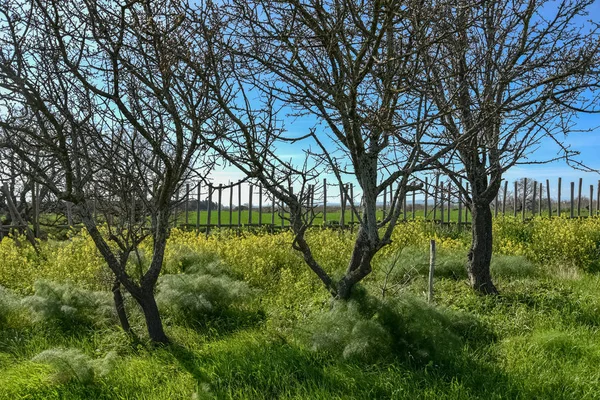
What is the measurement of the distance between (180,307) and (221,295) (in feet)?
1.31

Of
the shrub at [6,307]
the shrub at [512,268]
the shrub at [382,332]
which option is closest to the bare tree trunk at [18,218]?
the shrub at [6,307]

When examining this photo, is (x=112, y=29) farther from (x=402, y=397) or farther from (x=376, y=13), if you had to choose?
(x=402, y=397)

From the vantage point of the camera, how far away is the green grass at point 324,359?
270cm

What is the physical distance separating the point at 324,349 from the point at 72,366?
1.69 m

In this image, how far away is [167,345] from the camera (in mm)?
3383

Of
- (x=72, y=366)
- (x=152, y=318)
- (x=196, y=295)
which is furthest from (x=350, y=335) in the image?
(x=72, y=366)

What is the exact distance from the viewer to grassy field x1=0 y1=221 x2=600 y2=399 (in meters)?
2.74

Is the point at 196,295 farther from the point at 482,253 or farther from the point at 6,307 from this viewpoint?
the point at 482,253

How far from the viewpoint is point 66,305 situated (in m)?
3.90

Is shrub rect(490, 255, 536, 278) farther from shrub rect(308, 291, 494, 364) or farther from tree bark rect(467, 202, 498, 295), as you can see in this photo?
shrub rect(308, 291, 494, 364)

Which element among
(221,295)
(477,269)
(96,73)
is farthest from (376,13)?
(477,269)

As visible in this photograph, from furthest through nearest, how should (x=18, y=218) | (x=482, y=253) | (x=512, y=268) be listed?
1. (x=18, y=218)
2. (x=512, y=268)
3. (x=482, y=253)

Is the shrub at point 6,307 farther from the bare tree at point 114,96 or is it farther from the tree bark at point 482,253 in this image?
the tree bark at point 482,253

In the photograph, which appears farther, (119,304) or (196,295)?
(196,295)
